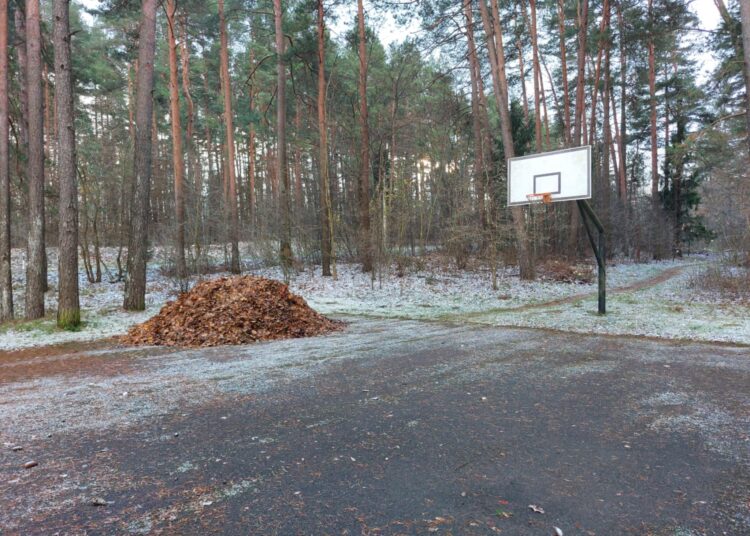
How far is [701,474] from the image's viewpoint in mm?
2490

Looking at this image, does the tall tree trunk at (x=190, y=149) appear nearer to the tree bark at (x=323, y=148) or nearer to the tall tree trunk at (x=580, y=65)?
the tree bark at (x=323, y=148)

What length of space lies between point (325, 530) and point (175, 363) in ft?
13.8

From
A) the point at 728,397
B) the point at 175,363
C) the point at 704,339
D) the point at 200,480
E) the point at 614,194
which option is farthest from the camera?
the point at 614,194

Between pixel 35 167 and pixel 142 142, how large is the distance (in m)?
2.11

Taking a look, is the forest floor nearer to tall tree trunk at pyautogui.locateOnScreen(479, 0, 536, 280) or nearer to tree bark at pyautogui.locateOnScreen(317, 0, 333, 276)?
tree bark at pyautogui.locateOnScreen(317, 0, 333, 276)

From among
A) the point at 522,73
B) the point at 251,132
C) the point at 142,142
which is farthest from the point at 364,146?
the point at 251,132

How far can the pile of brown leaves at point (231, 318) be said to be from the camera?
6.95m

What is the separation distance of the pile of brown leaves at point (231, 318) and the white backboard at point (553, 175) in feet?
17.9

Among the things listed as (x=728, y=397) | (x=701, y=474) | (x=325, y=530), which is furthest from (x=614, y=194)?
(x=325, y=530)

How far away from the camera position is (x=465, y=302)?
38.0 ft

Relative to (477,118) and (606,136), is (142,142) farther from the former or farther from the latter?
(606,136)

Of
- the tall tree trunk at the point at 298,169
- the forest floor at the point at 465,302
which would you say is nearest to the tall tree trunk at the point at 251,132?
the tall tree trunk at the point at 298,169

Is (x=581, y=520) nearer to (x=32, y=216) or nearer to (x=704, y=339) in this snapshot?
(x=704, y=339)

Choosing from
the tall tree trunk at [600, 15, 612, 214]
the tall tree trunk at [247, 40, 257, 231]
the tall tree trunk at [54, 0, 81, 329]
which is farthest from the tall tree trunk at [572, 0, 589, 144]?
the tall tree trunk at [54, 0, 81, 329]
